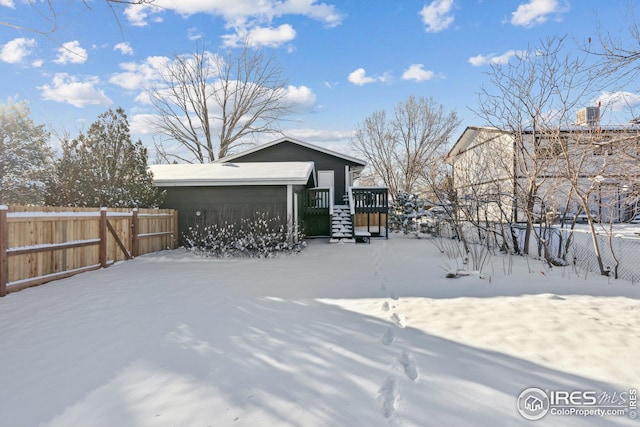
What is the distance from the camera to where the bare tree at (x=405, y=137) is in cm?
2444

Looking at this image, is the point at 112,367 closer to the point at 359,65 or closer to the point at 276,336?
the point at 276,336

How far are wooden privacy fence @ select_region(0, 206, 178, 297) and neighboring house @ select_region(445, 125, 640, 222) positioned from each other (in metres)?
8.36

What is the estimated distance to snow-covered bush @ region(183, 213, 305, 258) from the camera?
8.86 m

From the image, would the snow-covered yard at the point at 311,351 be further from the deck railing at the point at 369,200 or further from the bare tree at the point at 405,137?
the bare tree at the point at 405,137

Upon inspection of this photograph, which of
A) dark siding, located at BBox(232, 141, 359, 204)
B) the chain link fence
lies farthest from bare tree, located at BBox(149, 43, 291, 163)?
the chain link fence

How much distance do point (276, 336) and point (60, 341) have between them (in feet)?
7.02

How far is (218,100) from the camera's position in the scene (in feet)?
78.0

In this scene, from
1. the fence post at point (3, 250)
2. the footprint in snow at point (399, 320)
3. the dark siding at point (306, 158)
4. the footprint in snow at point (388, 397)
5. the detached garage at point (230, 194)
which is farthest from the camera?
the dark siding at point (306, 158)

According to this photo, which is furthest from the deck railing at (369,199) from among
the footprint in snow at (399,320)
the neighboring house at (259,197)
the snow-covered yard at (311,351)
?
the footprint in snow at (399,320)

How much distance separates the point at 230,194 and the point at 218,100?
1597cm

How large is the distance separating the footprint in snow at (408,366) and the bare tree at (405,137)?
71.6ft

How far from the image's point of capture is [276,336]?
3348 mm

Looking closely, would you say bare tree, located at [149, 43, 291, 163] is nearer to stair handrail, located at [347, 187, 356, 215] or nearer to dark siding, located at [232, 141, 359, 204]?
dark siding, located at [232, 141, 359, 204]

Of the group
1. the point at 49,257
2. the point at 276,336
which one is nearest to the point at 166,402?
the point at 276,336
